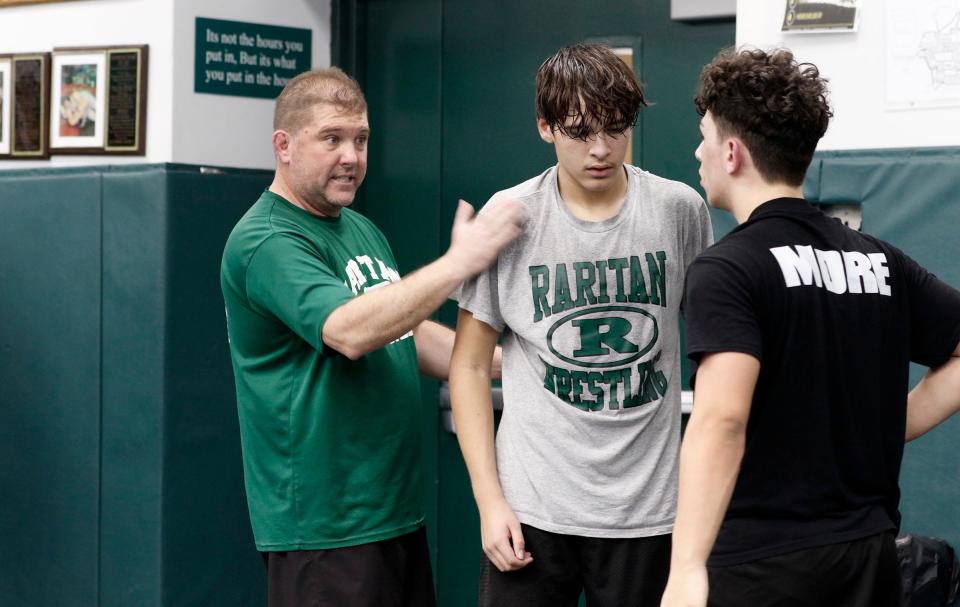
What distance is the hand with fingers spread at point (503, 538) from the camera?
8.69ft

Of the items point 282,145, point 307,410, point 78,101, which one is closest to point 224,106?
point 78,101

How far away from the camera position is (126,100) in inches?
179

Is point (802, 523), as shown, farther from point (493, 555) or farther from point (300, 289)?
point (300, 289)

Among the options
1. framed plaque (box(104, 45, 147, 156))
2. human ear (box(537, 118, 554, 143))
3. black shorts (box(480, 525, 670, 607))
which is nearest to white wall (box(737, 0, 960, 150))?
human ear (box(537, 118, 554, 143))

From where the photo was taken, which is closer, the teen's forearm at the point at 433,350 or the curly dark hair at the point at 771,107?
the curly dark hair at the point at 771,107

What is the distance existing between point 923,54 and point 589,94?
1.34 meters

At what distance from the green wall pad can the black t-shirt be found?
8.54 ft

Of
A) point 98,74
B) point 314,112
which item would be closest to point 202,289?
point 98,74

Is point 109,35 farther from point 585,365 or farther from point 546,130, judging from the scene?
point 585,365

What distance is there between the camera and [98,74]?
4.66m

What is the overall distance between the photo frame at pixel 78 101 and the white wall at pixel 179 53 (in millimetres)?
45

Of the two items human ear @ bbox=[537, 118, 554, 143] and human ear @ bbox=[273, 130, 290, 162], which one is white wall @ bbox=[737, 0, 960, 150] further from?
human ear @ bbox=[273, 130, 290, 162]

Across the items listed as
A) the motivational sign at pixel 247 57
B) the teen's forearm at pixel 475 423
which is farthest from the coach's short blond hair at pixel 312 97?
the motivational sign at pixel 247 57

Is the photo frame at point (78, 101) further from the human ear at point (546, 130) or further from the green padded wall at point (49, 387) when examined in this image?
the human ear at point (546, 130)
